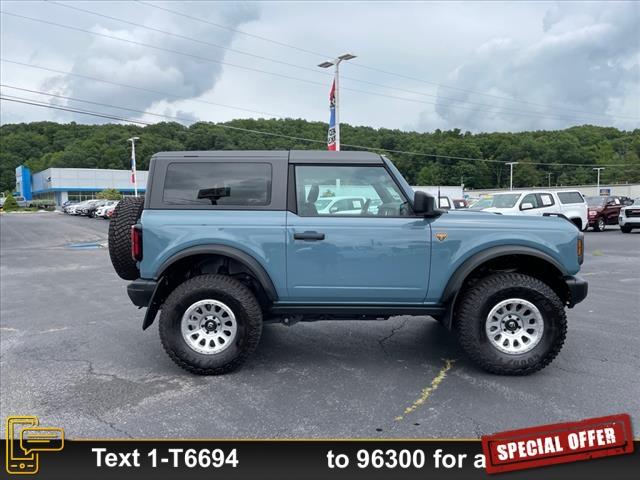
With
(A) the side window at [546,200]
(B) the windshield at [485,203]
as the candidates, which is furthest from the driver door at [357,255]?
(A) the side window at [546,200]

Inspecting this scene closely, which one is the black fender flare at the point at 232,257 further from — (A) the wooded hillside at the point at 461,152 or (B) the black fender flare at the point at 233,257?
(A) the wooded hillside at the point at 461,152

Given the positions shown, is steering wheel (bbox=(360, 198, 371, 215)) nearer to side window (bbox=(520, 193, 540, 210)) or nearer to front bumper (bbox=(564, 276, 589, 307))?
front bumper (bbox=(564, 276, 589, 307))

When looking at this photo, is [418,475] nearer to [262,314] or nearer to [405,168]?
[262,314]

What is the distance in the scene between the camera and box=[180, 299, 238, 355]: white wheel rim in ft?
13.5

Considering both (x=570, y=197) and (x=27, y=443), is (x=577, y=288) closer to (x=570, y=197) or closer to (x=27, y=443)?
(x=27, y=443)

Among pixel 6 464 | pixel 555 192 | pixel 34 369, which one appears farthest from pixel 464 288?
pixel 555 192

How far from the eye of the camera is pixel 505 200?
16594 mm

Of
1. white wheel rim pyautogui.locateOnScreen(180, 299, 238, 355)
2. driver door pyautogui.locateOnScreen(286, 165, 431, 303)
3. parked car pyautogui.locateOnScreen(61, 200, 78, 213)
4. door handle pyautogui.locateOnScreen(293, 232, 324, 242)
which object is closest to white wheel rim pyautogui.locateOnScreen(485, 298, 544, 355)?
driver door pyautogui.locateOnScreen(286, 165, 431, 303)

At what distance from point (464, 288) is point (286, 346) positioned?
1.99 metres

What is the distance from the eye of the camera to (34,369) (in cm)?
441

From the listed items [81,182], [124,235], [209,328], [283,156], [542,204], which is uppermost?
[81,182]

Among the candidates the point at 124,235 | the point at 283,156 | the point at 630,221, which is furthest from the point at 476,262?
the point at 630,221

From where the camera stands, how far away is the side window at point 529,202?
1614cm

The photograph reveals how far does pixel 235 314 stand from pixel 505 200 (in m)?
A: 14.7
